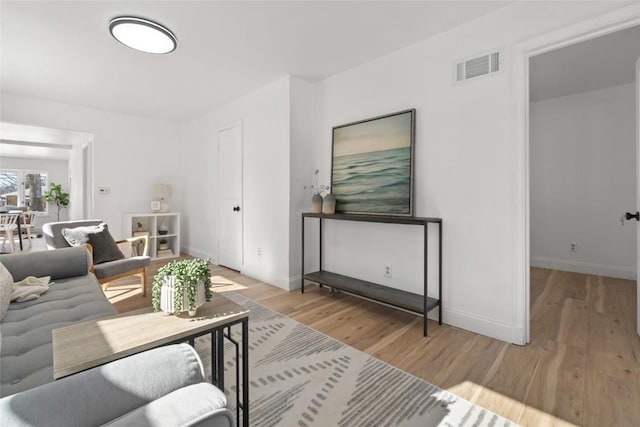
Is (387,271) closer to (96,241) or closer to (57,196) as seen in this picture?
(96,241)

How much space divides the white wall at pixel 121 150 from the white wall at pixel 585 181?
5793 mm

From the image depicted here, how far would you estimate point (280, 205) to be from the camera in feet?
11.6

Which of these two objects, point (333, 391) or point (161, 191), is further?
point (161, 191)

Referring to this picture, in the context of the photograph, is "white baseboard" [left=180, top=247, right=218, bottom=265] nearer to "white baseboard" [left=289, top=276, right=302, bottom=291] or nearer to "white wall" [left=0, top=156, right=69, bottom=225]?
"white baseboard" [left=289, top=276, right=302, bottom=291]

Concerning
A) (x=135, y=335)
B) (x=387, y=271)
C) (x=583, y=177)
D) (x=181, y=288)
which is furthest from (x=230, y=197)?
(x=583, y=177)

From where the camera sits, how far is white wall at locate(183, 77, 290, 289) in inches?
137

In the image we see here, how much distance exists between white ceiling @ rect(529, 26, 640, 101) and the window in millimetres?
12803

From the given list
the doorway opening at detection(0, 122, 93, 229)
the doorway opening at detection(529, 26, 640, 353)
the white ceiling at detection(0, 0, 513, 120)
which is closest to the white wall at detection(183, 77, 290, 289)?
the white ceiling at detection(0, 0, 513, 120)

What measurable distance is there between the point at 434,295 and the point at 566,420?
1224mm

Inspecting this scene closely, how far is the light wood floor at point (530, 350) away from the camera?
1553 mm

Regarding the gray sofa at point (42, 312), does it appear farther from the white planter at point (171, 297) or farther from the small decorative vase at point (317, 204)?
the small decorative vase at point (317, 204)

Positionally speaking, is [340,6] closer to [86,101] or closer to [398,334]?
[398,334]

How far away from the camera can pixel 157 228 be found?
5316mm

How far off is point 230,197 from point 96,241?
1.79 metres
